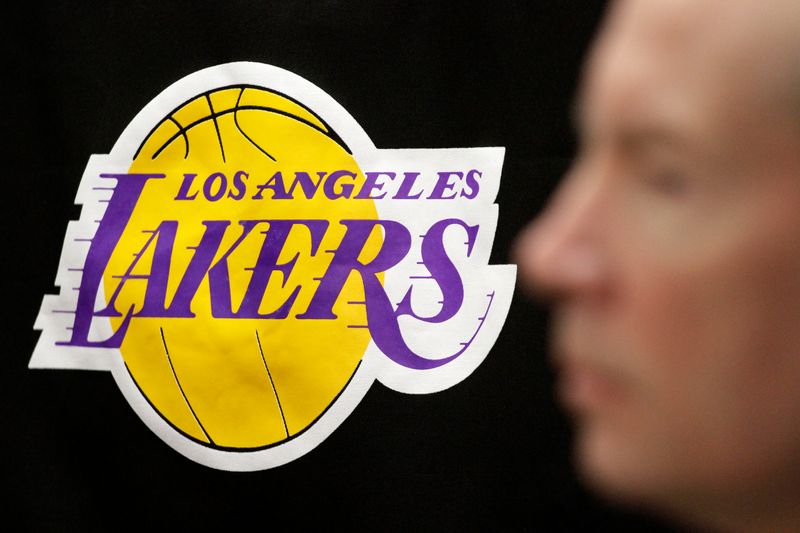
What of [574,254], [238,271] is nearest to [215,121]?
[238,271]

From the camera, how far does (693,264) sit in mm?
275

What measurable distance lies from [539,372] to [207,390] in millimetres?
346

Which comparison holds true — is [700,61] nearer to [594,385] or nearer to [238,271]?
[594,385]

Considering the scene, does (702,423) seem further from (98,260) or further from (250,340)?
(98,260)

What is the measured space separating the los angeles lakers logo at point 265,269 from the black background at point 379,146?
0.02 meters

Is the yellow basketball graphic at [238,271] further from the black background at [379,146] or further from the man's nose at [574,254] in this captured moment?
the man's nose at [574,254]

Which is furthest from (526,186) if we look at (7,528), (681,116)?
(7,528)

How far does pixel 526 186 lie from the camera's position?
2.82 feet

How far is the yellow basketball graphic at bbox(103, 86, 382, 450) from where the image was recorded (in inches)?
35.7

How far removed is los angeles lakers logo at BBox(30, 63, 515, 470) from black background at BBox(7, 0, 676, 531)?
20mm

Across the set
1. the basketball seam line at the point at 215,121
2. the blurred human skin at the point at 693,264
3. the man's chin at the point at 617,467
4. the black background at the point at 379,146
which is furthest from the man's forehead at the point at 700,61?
the basketball seam line at the point at 215,121

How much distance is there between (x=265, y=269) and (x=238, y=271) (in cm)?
3

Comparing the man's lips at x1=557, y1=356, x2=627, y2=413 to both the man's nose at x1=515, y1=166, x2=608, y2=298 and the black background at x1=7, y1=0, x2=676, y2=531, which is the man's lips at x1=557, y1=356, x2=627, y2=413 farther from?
the black background at x1=7, y1=0, x2=676, y2=531

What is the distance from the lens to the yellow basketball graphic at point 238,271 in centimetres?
91
